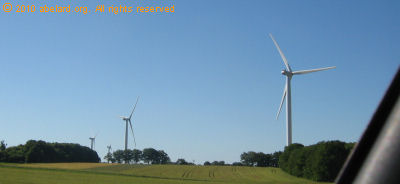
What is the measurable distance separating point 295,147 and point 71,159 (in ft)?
356

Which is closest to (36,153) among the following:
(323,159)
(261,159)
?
(261,159)

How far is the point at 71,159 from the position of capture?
620 feet

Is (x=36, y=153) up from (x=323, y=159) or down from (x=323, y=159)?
up

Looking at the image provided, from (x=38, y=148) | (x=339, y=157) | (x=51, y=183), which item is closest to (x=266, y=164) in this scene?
(x=38, y=148)

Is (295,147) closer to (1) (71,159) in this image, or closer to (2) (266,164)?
(2) (266,164)

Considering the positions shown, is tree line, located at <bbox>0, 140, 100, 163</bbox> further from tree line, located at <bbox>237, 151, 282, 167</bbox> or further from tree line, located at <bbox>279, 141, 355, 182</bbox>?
tree line, located at <bbox>279, 141, 355, 182</bbox>

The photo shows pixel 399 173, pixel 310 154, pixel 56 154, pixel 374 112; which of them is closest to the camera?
pixel 399 173

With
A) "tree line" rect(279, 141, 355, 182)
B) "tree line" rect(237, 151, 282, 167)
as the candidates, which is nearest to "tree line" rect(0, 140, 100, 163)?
"tree line" rect(237, 151, 282, 167)

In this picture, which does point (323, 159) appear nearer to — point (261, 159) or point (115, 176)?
point (115, 176)

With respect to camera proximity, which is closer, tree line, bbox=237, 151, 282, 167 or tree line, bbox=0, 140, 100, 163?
tree line, bbox=0, 140, 100, 163

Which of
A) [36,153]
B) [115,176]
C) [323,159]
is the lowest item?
[115,176]

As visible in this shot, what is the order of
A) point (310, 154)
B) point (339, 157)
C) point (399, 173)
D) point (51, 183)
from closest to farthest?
1. point (399, 173)
2. point (51, 183)
3. point (339, 157)
4. point (310, 154)

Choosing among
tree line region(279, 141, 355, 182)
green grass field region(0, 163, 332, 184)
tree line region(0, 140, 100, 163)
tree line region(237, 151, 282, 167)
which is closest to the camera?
green grass field region(0, 163, 332, 184)

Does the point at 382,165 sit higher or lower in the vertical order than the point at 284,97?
lower
